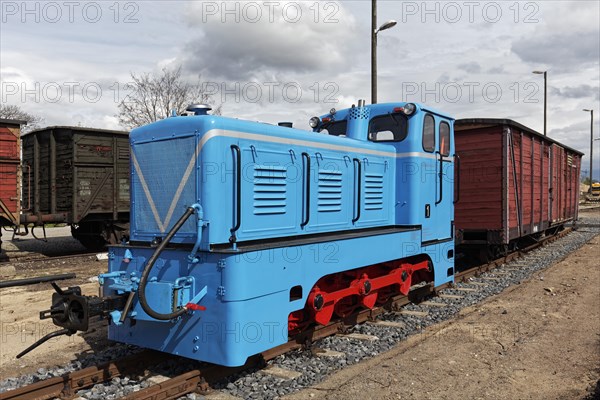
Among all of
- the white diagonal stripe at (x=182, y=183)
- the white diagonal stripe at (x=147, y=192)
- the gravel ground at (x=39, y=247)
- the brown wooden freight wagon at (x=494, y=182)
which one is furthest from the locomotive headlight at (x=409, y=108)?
the gravel ground at (x=39, y=247)

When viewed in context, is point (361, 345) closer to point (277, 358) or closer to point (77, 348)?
point (277, 358)

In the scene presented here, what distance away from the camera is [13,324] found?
6727mm

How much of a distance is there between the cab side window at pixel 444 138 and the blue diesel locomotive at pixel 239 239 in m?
0.93

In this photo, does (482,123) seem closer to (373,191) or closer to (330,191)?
(373,191)

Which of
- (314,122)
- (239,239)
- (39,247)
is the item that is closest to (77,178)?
(39,247)

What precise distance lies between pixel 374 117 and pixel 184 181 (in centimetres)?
Result: 341

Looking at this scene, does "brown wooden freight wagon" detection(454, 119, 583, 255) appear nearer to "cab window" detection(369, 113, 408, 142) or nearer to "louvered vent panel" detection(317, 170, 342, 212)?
"cab window" detection(369, 113, 408, 142)

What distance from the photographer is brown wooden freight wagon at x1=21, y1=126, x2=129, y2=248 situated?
13.7 metres

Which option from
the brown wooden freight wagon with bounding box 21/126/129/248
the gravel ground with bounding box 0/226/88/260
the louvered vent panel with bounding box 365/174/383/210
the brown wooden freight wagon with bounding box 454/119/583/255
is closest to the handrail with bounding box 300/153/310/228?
the louvered vent panel with bounding box 365/174/383/210

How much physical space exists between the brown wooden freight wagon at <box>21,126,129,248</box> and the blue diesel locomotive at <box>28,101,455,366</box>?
949 cm

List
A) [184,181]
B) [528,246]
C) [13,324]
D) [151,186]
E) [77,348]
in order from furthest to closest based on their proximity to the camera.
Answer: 1. [528,246]
2. [13,324]
3. [77,348]
4. [151,186]
5. [184,181]

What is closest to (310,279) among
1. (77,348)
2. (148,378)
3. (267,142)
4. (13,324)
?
(267,142)

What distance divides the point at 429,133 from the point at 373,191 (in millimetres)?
1403

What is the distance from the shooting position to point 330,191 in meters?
5.90
